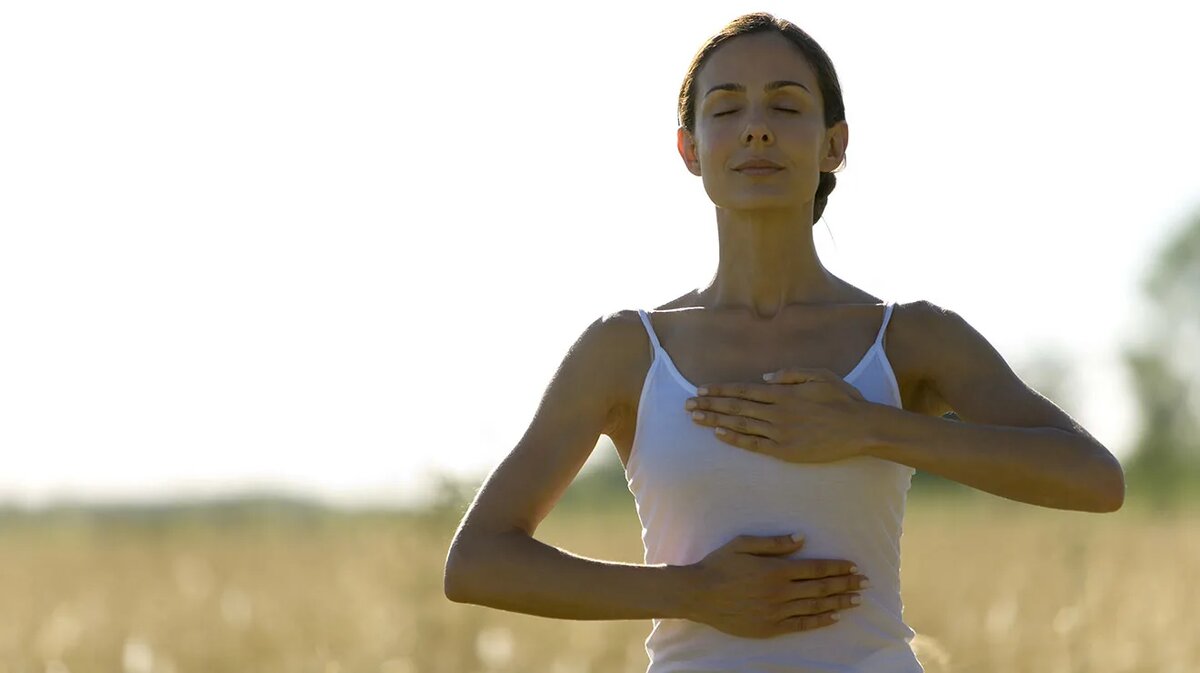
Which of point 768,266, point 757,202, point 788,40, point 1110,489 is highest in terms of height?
point 788,40

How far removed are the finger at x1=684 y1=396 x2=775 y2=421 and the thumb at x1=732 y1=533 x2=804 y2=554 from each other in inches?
8.8

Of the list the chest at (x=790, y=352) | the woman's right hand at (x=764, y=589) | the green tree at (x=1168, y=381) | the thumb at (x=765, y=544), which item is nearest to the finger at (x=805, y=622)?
the woman's right hand at (x=764, y=589)

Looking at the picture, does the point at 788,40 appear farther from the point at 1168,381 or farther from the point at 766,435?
the point at 1168,381

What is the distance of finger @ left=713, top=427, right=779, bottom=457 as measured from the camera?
330 centimetres

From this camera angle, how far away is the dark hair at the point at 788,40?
3688mm

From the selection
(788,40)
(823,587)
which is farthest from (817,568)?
(788,40)

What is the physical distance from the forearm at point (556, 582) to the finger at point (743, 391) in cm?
Answer: 35

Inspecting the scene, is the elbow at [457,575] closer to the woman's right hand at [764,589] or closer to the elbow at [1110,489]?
the woman's right hand at [764,589]

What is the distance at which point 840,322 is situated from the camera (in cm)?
359

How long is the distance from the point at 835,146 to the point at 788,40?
0.89ft

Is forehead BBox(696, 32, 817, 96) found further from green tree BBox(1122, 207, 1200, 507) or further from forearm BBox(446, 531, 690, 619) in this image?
green tree BBox(1122, 207, 1200, 507)

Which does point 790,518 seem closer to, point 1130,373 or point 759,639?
point 759,639

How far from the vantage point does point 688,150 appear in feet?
12.7

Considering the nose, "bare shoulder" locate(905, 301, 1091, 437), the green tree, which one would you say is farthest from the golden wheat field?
the green tree
